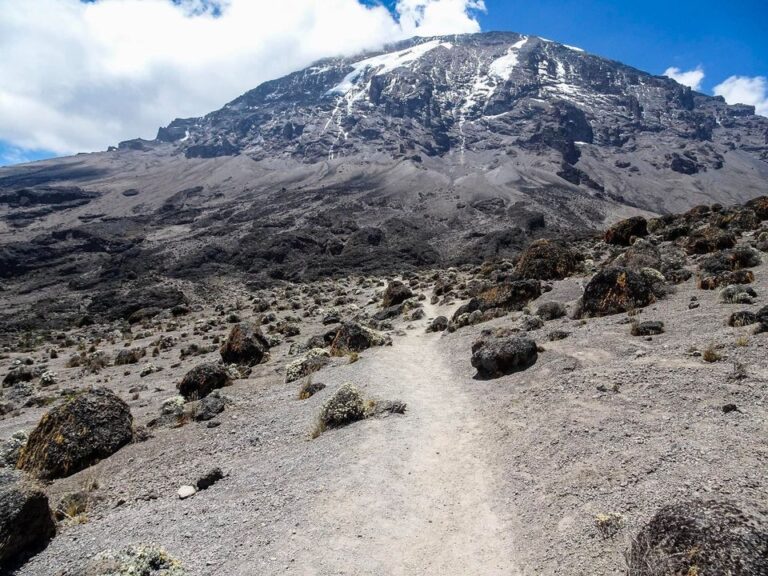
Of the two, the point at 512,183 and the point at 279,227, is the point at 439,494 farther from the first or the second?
the point at 512,183

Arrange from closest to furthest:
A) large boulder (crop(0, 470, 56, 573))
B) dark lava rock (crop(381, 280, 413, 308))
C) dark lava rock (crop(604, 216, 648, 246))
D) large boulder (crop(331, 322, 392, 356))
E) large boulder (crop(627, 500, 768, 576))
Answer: large boulder (crop(627, 500, 768, 576))
large boulder (crop(0, 470, 56, 573))
large boulder (crop(331, 322, 392, 356))
dark lava rock (crop(381, 280, 413, 308))
dark lava rock (crop(604, 216, 648, 246))

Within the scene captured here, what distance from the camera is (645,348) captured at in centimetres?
1129

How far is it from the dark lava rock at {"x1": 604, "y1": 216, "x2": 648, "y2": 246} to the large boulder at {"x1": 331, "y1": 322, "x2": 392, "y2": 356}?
23396 mm

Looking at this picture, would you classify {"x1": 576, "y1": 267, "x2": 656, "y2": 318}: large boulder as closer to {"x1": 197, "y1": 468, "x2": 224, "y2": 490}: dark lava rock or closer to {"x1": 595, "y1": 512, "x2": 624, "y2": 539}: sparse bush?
{"x1": 595, "y1": 512, "x2": 624, "y2": 539}: sparse bush

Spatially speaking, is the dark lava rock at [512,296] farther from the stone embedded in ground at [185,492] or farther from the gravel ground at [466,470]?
the stone embedded in ground at [185,492]

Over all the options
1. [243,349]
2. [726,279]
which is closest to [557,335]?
[726,279]

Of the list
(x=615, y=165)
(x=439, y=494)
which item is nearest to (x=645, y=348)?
(x=439, y=494)

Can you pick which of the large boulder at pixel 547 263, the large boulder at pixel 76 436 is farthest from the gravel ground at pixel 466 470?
the large boulder at pixel 547 263

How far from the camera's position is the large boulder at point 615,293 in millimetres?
15906

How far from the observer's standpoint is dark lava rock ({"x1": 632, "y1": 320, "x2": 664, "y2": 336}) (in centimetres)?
1235

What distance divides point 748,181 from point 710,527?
231 meters

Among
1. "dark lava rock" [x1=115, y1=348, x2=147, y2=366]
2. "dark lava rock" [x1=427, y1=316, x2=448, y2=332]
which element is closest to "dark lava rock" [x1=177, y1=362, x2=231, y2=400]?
"dark lava rock" [x1=427, y1=316, x2=448, y2=332]

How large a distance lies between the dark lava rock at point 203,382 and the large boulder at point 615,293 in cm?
1292

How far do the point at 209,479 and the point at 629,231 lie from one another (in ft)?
113
